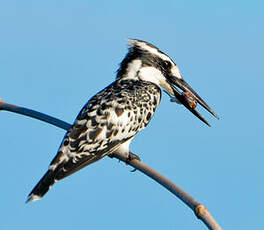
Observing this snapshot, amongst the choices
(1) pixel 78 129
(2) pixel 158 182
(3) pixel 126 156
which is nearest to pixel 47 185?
(1) pixel 78 129

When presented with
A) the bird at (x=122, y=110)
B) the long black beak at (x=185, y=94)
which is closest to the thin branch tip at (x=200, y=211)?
the bird at (x=122, y=110)

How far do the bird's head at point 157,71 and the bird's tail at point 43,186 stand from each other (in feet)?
6.49

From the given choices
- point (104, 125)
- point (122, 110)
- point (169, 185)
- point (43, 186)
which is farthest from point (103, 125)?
point (169, 185)

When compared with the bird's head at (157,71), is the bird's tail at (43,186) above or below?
below

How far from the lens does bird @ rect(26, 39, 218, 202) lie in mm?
5176

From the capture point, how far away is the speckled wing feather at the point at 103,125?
509 centimetres

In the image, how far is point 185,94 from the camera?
6.62 m

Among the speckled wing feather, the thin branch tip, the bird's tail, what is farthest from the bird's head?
the thin branch tip

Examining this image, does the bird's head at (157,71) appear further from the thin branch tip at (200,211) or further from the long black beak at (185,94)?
the thin branch tip at (200,211)

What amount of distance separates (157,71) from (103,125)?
1.43m

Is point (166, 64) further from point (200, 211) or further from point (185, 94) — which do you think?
point (200, 211)

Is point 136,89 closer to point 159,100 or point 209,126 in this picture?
point 159,100

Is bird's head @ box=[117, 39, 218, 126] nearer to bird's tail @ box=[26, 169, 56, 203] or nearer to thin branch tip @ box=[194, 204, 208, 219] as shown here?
bird's tail @ box=[26, 169, 56, 203]

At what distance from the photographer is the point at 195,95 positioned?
669cm
